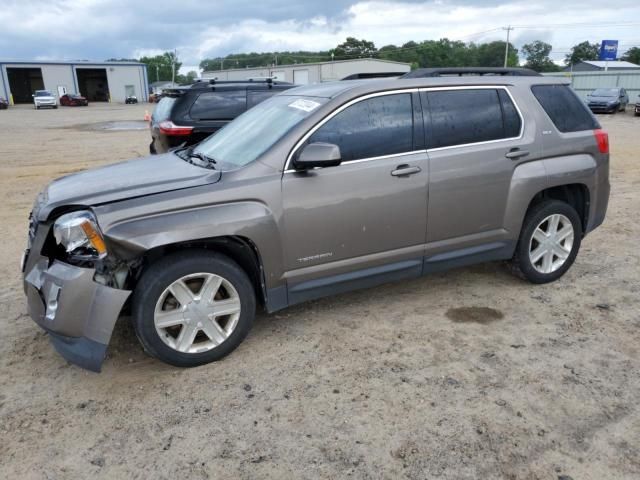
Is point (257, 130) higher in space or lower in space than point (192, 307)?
higher

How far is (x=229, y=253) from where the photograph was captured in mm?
3613

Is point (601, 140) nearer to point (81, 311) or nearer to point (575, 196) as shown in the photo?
point (575, 196)

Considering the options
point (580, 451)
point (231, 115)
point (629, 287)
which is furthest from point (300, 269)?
point (231, 115)

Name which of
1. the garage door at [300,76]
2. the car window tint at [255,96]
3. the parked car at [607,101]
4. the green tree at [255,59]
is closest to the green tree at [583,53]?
the green tree at [255,59]

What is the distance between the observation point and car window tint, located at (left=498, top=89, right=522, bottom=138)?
4.34 m

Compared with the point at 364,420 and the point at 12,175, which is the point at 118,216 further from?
the point at 12,175

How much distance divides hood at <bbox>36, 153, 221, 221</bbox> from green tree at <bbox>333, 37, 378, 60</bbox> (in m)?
108

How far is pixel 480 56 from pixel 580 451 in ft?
339

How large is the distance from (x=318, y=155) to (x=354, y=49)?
370ft

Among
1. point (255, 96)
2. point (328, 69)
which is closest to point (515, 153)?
point (255, 96)

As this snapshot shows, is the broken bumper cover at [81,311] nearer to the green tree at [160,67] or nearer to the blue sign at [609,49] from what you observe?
the blue sign at [609,49]

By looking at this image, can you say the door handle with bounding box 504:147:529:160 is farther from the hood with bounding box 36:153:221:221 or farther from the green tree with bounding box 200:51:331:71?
the green tree with bounding box 200:51:331:71

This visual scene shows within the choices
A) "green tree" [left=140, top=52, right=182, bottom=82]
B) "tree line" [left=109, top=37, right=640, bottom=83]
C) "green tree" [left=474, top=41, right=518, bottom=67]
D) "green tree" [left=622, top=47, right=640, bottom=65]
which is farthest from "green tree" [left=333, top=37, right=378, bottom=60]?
"green tree" [left=622, top=47, right=640, bottom=65]

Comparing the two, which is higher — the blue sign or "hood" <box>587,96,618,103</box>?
the blue sign
